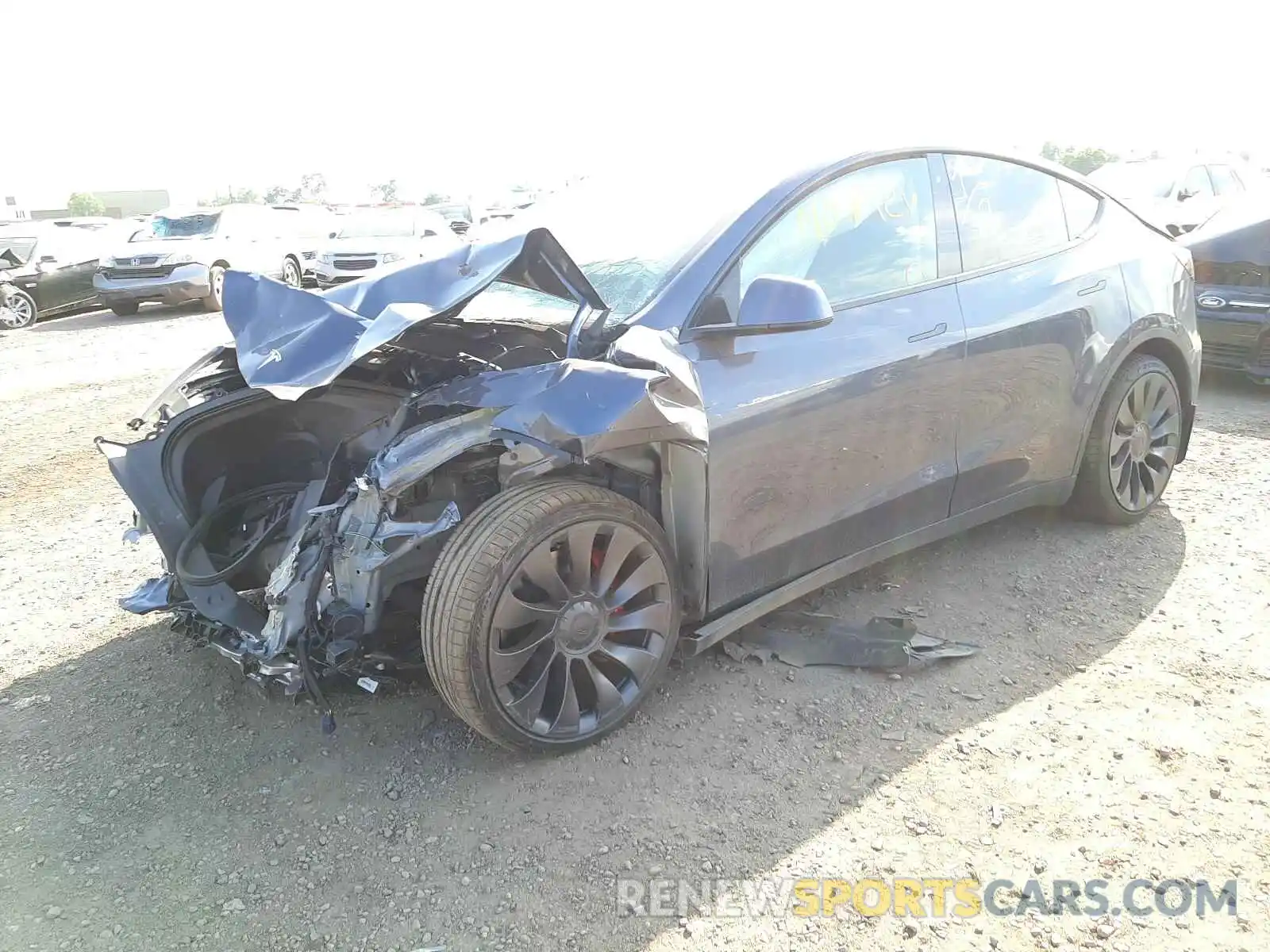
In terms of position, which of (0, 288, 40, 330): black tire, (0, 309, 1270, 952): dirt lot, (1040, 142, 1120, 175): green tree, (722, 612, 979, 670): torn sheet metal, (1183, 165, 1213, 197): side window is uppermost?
(1040, 142, 1120, 175): green tree

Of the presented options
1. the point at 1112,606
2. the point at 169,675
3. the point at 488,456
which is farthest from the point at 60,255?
the point at 1112,606

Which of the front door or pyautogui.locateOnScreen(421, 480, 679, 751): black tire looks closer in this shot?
pyautogui.locateOnScreen(421, 480, 679, 751): black tire

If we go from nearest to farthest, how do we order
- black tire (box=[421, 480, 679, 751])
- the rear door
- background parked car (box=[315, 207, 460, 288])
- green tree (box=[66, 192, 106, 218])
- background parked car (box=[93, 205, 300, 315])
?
black tire (box=[421, 480, 679, 751])
the rear door
background parked car (box=[93, 205, 300, 315])
background parked car (box=[315, 207, 460, 288])
green tree (box=[66, 192, 106, 218])

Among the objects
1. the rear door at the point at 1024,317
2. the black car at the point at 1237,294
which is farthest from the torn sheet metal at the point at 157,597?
the black car at the point at 1237,294

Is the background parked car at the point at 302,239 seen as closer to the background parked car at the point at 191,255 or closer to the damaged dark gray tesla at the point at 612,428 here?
the background parked car at the point at 191,255

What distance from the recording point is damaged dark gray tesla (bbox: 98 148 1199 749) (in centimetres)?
255

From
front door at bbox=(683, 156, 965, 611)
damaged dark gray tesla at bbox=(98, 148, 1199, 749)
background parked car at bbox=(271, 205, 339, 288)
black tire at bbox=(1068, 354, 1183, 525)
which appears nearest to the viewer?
damaged dark gray tesla at bbox=(98, 148, 1199, 749)

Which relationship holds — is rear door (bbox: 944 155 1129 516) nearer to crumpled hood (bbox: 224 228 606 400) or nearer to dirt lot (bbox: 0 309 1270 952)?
dirt lot (bbox: 0 309 1270 952)

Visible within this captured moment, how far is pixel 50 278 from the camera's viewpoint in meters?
12.8

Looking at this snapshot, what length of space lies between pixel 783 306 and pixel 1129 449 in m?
2.29

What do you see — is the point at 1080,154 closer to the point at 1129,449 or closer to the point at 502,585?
the point at 1129,449

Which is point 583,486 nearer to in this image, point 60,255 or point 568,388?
point 568,388

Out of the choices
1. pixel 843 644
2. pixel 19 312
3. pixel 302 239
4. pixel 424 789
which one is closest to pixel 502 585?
pixel 424 789

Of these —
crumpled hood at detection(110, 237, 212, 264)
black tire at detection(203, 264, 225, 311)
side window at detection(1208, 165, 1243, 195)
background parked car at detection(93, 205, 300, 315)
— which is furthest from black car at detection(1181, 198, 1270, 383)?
crumpled hood at detection(110, 237, 212, 264)
